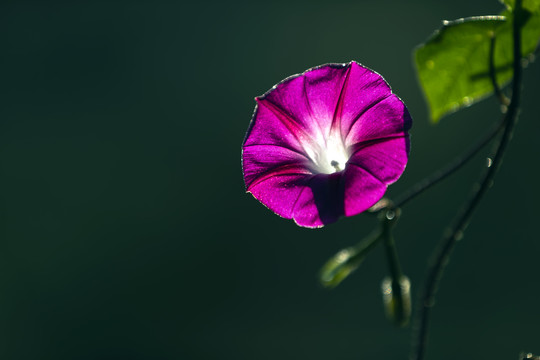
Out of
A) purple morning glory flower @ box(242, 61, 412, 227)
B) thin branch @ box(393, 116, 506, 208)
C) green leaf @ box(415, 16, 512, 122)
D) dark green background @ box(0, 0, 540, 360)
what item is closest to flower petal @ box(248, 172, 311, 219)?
purple morning glory flower @ box(242, 61, 412, 227)

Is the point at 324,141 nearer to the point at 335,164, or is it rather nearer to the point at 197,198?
the point at 335,164

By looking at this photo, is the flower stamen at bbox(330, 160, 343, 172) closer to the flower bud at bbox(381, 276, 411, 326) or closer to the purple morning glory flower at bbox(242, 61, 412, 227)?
the purple morning glory flower at bbox(242, 61, 412, 227)

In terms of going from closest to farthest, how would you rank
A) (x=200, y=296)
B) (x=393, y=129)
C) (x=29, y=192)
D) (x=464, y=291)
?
(x=393, y=129) < (x=464, y=291) < (x=200, y=296) < (x=29, y=192)

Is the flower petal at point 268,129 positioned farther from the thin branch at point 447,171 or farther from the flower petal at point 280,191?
the thin branch at point 447,171

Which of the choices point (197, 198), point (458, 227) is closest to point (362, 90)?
point (458, 227)

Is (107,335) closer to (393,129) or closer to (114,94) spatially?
(114,94)

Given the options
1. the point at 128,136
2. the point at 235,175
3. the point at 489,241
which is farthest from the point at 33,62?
the point at 489,241
